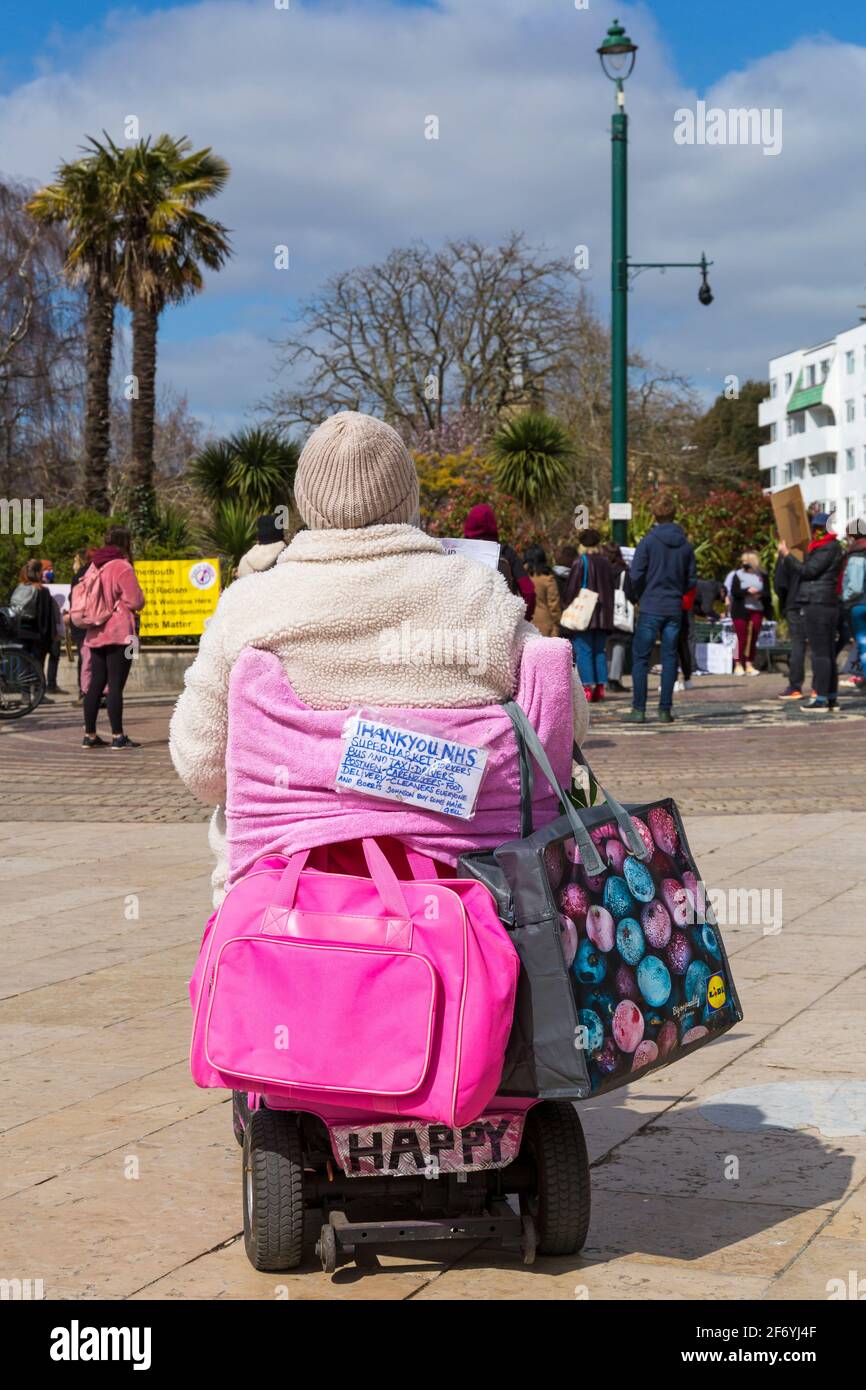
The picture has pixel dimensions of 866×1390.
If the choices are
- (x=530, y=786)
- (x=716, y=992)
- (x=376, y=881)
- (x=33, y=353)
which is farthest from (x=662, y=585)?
(x=33, y=353)

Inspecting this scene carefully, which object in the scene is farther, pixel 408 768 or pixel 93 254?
pixel 93 254

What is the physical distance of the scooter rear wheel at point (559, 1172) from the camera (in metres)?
3.46

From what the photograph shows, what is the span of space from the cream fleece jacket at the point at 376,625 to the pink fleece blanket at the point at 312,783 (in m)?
0.04

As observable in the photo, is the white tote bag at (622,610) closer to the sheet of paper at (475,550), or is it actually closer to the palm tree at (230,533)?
the palm tree at (230,533)

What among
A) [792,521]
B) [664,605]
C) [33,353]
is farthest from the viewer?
[33,353]

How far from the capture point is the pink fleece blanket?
10.9 feet

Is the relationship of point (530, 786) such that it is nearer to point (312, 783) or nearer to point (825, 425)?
point (312, 783)

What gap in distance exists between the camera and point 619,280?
20.9 metres

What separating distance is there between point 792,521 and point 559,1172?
658 inches

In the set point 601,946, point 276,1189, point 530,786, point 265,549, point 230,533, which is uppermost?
point 230,533

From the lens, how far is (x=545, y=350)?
45.4 m

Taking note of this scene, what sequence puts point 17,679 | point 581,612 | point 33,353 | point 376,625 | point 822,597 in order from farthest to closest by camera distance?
point 33,353, point 17,679, point 581,612, point 822,597, point 376,625
